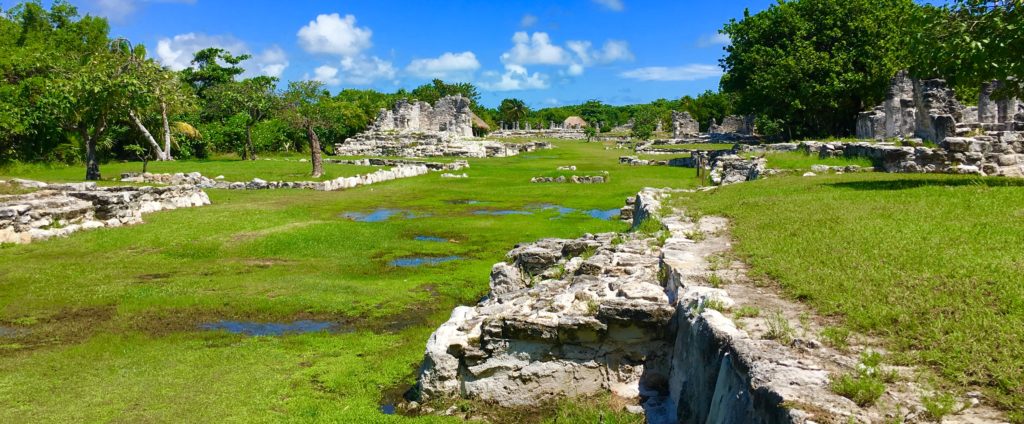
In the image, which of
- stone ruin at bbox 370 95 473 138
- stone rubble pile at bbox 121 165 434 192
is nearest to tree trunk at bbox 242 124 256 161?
stone rubble pile at bbox 121 165 434 192

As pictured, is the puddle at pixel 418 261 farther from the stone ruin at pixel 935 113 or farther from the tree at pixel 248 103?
the tree at pixel 248 103

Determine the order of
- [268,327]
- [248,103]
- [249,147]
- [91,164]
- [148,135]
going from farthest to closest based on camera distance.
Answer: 1. [248,103]
2. [249,147]
3. [148,135]
4. [91,164]
5. [268,327]

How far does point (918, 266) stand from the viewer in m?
7.53

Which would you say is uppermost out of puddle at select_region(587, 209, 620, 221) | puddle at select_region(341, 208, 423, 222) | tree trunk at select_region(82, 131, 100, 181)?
tree trunk at select_region(82, 131, 100, 181)

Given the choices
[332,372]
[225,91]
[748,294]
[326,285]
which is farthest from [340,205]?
[225,91]

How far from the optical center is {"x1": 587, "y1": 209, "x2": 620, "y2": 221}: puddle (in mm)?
23297

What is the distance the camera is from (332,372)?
30.3 ft

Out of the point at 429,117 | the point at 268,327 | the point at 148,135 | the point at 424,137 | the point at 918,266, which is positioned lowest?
the point at 268,327

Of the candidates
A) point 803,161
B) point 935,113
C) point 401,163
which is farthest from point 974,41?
point 401,163

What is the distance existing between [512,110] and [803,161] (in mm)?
118707

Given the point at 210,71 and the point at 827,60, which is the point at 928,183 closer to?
the point at 827,60

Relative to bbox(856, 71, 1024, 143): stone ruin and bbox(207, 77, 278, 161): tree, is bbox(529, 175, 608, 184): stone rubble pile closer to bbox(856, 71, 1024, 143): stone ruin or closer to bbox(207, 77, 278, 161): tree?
bbox(856, 71, 1024, 143): stone ruin

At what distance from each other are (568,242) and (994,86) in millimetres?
23981

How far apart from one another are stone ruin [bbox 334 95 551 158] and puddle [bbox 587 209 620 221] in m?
33.3
